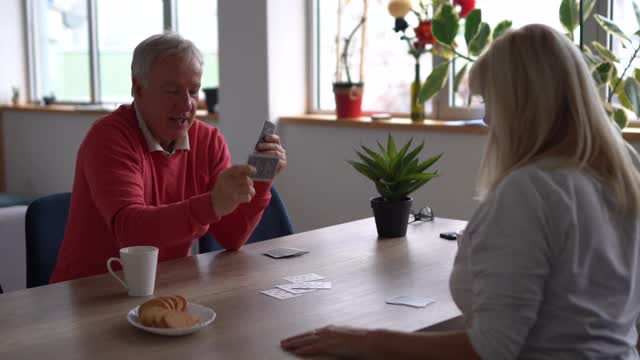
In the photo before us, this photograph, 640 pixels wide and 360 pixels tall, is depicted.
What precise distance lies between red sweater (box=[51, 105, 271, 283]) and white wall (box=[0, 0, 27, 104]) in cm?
426

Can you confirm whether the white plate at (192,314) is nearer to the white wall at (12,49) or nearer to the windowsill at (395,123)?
the windowsill at (395,123)

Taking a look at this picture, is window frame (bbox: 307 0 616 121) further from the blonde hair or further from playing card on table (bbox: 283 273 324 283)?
the blonde hair

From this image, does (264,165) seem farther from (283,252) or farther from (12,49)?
(12,49)

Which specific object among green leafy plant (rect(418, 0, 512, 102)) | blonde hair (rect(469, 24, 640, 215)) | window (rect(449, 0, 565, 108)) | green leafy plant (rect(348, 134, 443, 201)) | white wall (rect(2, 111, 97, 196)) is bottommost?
white wall (rect(2, 111, 97, 196))

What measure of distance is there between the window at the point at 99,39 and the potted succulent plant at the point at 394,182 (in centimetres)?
288

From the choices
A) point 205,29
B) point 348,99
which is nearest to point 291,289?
point 348,99

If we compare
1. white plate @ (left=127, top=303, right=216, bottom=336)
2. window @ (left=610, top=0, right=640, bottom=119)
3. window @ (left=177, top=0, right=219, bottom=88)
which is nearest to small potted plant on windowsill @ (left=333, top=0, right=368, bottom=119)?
window @ (left=177, top=0, right=219, bottom=88)

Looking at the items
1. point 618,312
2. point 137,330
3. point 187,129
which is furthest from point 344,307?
point 187,129

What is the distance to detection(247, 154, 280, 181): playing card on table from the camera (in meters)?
1.90

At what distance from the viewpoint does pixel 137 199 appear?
6.45ft

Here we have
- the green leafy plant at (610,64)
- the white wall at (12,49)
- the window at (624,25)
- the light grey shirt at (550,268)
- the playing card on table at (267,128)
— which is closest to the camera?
the light grey shirt at (550,268)

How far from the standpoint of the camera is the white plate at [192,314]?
1417 mm

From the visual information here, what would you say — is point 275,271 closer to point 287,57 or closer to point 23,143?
point 287,57

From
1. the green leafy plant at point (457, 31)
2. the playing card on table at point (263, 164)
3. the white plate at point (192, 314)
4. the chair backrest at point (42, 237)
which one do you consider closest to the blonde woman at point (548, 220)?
the white plate at point (192, 314)
